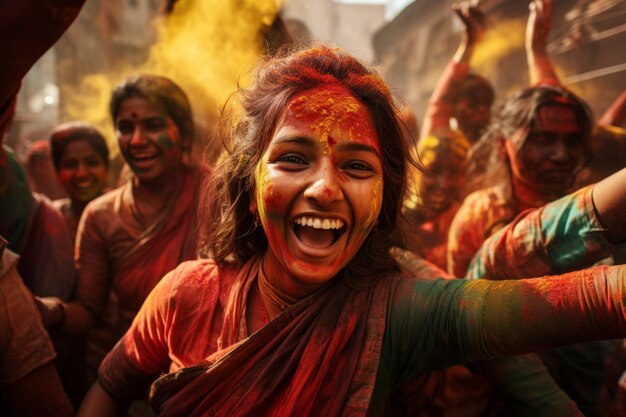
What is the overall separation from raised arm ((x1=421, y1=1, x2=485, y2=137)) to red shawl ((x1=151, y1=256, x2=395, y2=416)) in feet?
10.6

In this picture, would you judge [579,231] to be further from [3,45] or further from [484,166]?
[484,166]

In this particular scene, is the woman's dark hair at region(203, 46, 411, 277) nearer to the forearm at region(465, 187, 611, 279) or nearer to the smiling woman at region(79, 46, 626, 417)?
the smiling woman at region(79, 46, 626, 417)

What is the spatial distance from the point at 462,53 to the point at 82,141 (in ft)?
10.8

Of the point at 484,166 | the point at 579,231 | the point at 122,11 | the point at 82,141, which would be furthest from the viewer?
the point at 122,11

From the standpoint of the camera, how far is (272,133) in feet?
5.98

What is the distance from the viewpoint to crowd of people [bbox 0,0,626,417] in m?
1.54

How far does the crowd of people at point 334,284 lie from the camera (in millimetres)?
1542

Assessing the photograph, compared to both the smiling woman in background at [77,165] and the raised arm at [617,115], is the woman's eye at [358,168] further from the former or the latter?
the smiling woman in background at [77,165]

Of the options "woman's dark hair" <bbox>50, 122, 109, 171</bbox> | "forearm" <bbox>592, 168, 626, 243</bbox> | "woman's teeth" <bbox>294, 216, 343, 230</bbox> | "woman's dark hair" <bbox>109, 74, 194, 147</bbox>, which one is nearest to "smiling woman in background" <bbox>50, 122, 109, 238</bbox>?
"woman's dark hair" <bbox>50, 122, 109, 171</bbox>

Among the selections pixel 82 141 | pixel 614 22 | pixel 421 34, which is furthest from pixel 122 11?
pixel 614 22

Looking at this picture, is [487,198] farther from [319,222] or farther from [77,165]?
[77,165]

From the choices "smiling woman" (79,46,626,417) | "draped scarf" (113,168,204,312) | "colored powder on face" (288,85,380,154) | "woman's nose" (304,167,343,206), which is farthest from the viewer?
"draped scarf" (113,168,204,312)

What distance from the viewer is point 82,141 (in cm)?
416

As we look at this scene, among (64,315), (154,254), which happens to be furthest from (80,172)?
(64,315)
